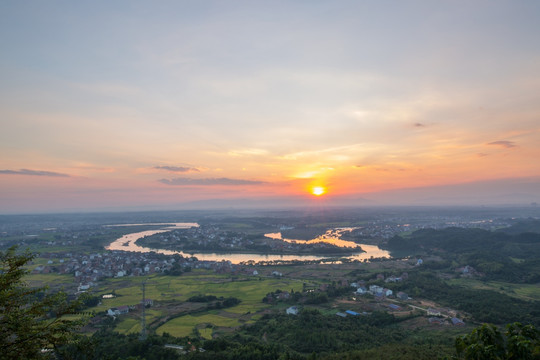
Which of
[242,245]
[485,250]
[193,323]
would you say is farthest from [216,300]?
[485,250]

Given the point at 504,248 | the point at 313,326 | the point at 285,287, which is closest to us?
the point at 313,326

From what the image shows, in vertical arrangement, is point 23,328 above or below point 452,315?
above

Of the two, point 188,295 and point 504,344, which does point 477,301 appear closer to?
point 504,344

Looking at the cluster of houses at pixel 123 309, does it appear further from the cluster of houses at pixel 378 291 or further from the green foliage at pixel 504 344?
the green foliage at pixel 504 344

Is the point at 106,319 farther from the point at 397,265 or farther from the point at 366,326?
the point at 397,265

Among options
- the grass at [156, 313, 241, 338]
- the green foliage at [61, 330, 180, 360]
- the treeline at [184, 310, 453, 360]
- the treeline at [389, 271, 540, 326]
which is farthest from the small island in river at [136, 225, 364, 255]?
the green foliage at [61, 330, 180, 360]

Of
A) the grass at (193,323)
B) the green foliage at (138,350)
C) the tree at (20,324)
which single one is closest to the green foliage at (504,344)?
the tree at (20,324)

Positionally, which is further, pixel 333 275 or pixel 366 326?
pixel 333 275

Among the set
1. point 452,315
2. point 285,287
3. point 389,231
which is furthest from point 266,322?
point 389,231

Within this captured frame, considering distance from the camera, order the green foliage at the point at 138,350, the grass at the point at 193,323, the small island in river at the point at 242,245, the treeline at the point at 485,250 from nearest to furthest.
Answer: the green foliage at the point at 138,350, the grass at the point at 193,323, the treeline at the point at 485,250, the small island in river at the point at 242,245
